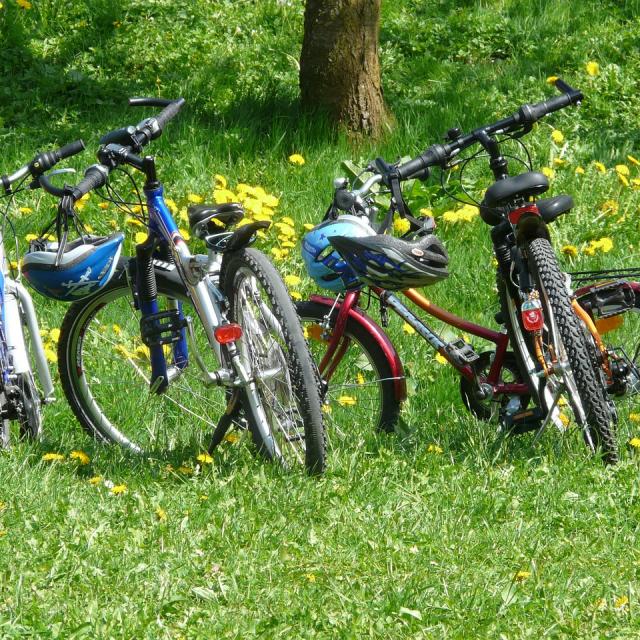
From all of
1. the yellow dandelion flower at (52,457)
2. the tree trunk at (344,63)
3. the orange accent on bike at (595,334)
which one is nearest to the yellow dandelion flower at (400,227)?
the tree trunk at (344,63)

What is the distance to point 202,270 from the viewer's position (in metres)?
4.65

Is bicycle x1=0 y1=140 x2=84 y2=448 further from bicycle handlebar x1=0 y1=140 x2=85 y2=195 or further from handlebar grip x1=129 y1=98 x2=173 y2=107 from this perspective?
handlebar grip x1=129 y1=98 x2=173 y2=107

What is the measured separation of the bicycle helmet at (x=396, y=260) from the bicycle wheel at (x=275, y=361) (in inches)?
12.7

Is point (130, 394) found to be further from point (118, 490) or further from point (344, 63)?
point (344, 63)

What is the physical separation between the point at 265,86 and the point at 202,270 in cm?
431

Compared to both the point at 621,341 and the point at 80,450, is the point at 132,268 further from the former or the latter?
the point at 621,341

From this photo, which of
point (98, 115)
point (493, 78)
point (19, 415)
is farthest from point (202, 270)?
point (493, 78)

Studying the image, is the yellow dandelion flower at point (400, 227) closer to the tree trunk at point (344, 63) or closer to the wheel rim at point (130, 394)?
the wheel rim at point (130, 394)

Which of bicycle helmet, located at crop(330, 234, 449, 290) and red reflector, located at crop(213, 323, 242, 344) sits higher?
bicycle helmet, located at crop(330, 234, 449, 290)

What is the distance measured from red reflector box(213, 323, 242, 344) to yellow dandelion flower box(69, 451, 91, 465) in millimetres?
865

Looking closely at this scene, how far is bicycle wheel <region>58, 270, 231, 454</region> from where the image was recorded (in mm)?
5234

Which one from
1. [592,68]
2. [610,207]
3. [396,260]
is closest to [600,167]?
[610,207]

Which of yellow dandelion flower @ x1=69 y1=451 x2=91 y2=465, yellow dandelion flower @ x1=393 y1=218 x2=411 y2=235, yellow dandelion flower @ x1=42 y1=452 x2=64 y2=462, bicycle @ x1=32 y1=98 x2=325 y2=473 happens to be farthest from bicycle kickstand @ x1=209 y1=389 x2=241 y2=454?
yellow dandelion flower @ x1=393 y1=218 x2=411 y2=235

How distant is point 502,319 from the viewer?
16.1ft
